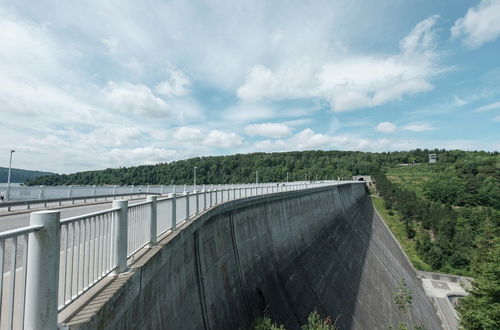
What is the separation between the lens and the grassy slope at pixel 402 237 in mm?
52750

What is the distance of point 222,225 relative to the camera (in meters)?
12.7

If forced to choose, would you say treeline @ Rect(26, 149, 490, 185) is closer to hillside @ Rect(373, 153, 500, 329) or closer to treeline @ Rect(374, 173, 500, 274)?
hillside @ Rect(373, 153, 500, 329)

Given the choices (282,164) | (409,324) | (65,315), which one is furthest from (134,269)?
(282,164)

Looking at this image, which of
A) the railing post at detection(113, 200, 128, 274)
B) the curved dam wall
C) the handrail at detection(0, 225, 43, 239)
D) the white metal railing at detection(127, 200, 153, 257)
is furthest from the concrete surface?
the handrail at detection(0, 225, 43, 239)

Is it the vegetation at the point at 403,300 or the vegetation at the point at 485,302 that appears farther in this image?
the vegetation at the point at 403,300

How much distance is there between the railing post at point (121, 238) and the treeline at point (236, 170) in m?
59.4

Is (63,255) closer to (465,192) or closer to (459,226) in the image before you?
(459,226)

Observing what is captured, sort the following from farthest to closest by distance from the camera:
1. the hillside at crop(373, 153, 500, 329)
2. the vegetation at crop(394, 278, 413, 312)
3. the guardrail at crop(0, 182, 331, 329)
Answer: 1. the vegetation at crop(394, 278, 413, 312)
2. the hillside at crop(373, 153, 500, 329)
3. the guardrail at crop(0, 182, 331, 329)

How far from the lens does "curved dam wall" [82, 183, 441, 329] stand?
602 centimetres

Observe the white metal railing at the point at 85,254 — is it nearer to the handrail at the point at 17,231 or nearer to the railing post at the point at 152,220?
the handrail at the point at 17,231

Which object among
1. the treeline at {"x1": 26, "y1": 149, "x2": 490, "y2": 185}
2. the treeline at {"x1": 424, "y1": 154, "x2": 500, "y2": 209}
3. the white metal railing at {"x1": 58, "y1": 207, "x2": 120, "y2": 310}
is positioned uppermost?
the treeline at {"x1": 26, "y1": 149, "x2": 490, "y2": 185}

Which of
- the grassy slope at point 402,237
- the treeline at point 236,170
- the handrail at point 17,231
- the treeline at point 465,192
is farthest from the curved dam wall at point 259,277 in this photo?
the treeline at point 465,192

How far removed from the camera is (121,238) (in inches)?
181

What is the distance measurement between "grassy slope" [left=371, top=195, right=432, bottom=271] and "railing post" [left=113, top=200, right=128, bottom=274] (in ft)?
191
